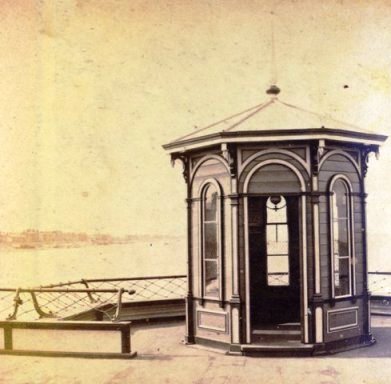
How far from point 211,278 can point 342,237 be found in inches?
89.1

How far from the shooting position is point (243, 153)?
333 inches

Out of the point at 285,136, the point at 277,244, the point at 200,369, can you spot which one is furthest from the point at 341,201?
the point at 277,244

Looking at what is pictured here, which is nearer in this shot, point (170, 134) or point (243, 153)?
point (243, 153)

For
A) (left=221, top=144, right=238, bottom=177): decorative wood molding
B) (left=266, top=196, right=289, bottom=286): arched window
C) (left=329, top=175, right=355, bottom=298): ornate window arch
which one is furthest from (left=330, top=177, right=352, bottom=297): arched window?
(left=221, top=144, right=238, bottom=177): decorative wood molding

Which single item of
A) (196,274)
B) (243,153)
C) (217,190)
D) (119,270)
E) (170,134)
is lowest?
(119,270)

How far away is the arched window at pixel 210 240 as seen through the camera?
889cm

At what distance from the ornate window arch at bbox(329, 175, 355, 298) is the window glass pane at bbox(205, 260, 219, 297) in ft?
6.32

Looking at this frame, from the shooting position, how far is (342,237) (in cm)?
890

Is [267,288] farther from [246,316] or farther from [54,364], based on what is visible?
[54,364]

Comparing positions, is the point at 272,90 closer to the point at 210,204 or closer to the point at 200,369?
the point at 210,204

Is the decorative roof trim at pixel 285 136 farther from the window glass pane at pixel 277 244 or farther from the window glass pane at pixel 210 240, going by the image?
the window glass pane at pixel 277 244

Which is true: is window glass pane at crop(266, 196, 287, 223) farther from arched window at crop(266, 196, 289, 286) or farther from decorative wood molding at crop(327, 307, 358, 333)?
decorative wood molding at crop(327, 307, 358, 333)

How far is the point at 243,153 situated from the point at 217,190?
2.48 ft

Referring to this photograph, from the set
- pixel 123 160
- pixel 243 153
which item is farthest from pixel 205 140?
pixel 123 160
